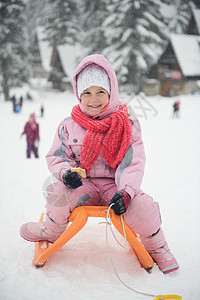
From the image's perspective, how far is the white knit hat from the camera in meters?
1.77

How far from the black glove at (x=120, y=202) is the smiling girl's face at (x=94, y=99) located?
64 cm

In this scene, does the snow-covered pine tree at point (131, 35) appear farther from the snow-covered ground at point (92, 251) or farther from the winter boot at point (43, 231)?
the winter boot at point (43, 231)

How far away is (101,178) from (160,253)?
65 cm

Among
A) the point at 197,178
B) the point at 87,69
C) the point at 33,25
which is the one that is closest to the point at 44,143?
the point at 197,178

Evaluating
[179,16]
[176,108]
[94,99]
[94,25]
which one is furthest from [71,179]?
[179,16]

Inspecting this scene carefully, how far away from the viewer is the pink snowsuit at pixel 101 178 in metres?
1.59

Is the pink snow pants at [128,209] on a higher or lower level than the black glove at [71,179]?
lower

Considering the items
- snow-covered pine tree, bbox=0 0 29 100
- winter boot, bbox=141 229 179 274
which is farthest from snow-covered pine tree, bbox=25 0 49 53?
winter boot, bbox=141 229 179 274

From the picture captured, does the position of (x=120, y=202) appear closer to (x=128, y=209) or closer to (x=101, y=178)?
(x=128, y=209)

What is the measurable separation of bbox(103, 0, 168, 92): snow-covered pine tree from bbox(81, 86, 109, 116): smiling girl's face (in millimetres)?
12229

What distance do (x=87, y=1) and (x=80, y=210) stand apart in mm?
16518

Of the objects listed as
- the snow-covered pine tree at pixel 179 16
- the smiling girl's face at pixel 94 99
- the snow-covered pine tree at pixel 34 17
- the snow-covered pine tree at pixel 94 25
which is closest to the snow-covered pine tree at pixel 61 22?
the snow-covered pine tree at pixel 34 17

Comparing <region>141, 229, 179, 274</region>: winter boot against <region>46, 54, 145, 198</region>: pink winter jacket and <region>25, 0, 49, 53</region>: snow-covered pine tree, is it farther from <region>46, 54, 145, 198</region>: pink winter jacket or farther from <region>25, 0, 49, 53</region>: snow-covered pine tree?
<region>25, 0, 49, 53</region>: snow-covered pine tree

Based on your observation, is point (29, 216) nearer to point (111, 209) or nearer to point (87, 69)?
point (111, 209)
